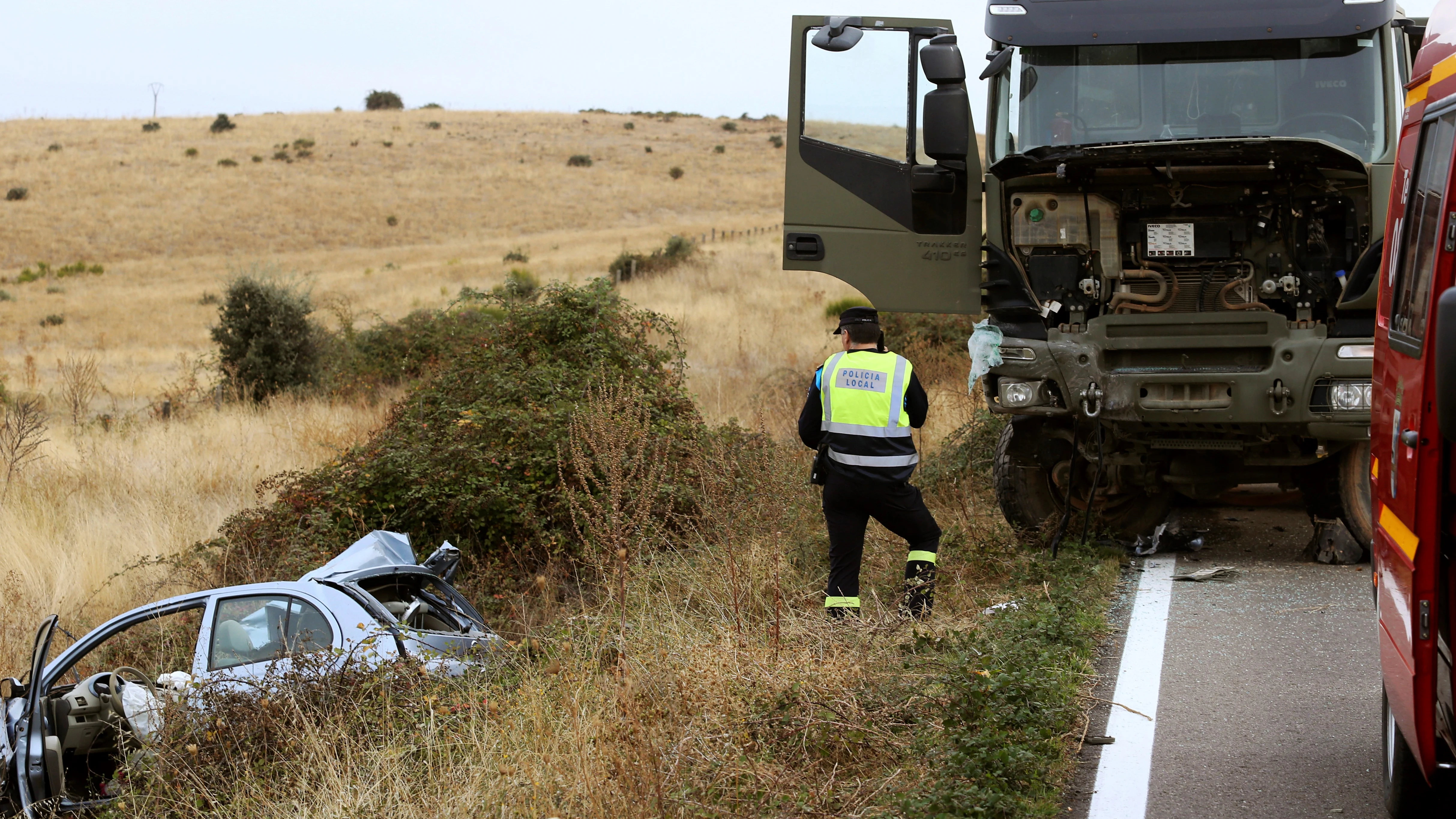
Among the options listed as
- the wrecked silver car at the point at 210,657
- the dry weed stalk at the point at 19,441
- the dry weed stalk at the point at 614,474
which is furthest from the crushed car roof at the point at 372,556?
the dry weed stalk at the point at 19,441

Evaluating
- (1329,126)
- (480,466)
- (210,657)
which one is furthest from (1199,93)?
(210,657)

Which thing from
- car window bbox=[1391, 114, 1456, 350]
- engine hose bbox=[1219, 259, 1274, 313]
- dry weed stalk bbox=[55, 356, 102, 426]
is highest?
car window bbox=[1391, 114, 1456, 350]

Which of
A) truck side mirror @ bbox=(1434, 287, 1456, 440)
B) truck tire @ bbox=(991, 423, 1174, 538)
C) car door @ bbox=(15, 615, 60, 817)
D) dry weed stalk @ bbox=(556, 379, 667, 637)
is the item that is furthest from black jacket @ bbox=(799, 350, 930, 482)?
car door @ bbox=(15, 615, 60, 817)

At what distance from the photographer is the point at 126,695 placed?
Answer: 5977 millimetres

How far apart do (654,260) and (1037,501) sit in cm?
2510

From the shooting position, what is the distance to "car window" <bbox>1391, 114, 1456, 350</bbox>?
10.1 ft

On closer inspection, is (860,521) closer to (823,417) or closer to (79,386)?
(823,417)

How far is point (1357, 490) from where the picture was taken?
687cm

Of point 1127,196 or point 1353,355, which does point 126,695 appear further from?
point 1353,355

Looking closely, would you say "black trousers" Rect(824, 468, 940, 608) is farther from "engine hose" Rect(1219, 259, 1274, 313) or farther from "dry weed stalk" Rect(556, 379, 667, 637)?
"engine hose" Rect(1219, 259, 1274, 313)

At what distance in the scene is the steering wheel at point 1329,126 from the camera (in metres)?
6.58

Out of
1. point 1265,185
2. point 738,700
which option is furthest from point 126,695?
point 1265,185

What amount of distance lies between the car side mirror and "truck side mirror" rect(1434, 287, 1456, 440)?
514 centimetres

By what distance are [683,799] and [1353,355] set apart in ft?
15.2
